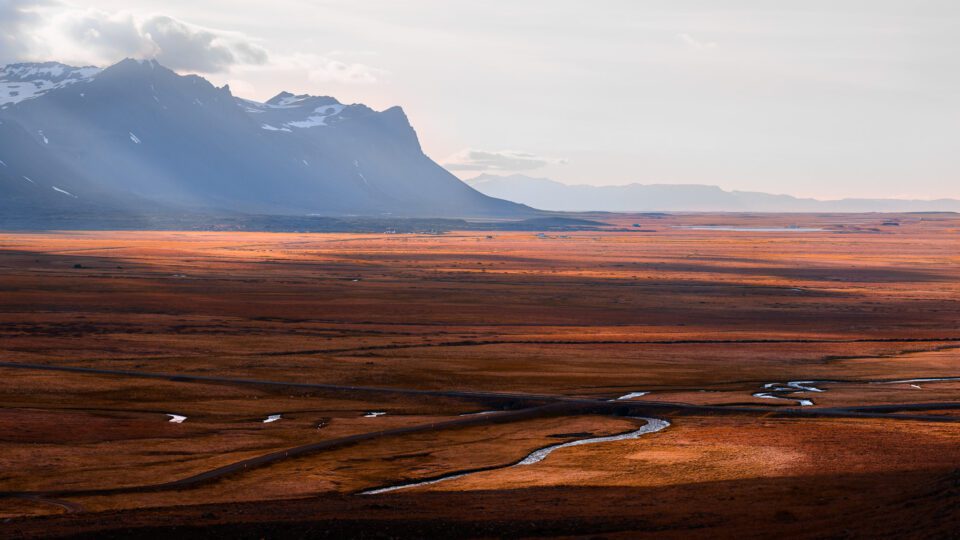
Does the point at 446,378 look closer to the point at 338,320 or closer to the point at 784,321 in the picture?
the point at 338,320

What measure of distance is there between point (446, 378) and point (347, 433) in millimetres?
18098

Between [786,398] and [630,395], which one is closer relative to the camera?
[786,398]

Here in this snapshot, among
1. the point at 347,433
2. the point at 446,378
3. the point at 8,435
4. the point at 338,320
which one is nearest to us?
the point at 8,435

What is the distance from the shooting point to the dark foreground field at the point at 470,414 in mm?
38594

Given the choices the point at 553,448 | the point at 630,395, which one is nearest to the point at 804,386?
the point at 630,395

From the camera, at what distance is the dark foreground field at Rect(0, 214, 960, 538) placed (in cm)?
3859

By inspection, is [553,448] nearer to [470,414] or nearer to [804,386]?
[470,414]

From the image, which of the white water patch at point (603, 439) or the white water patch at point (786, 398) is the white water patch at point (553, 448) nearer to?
the white water patch at point (603, 439)

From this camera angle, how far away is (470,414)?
2562 inches

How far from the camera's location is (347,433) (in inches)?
2283

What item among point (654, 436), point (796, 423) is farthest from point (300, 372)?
point (796, 423)

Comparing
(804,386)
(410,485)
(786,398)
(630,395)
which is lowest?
(804,386)

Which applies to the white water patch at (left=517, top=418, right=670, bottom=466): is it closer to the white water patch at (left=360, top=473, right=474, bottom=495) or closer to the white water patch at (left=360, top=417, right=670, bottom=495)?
the white water patch at (left=360, top=417, right=670, bottom=495)

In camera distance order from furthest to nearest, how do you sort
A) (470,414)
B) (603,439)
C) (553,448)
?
(470,414) < (603,439) < (553,448)
